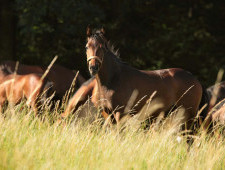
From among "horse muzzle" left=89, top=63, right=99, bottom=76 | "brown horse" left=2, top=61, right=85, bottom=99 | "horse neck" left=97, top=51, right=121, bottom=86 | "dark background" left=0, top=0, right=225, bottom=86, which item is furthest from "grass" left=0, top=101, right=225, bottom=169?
"dark background" left=0, top=0, right=225, bottom=86

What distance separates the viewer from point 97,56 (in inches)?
271

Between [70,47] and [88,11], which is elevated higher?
[88,11]

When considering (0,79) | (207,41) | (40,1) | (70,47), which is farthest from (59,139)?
(207,41)

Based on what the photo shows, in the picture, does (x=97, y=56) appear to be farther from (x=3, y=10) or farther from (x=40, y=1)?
(x=3, y=10)

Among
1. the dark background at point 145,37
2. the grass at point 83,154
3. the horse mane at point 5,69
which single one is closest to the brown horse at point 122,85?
the grass at point 83,154

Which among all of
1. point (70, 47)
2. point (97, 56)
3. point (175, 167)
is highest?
point (97, 56)

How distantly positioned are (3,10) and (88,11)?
3680 mm

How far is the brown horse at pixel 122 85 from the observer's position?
6.98 meters

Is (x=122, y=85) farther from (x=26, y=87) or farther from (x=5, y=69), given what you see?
(x=5, y=69)

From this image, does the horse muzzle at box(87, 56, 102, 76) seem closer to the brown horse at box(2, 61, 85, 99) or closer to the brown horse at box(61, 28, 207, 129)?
the brown horse at box(61, 28, 207, 129)

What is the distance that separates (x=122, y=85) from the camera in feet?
23.5

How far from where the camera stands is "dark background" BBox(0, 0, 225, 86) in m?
13.9

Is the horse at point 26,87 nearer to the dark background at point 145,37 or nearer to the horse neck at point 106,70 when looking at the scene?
the horse neck at point 106,70

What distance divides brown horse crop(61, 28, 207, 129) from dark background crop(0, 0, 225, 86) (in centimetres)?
546
